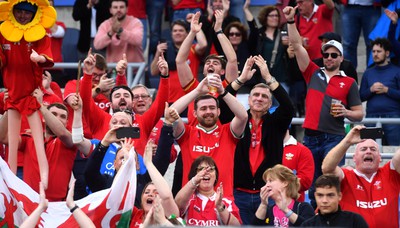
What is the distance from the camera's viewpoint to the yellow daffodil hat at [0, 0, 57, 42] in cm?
1230

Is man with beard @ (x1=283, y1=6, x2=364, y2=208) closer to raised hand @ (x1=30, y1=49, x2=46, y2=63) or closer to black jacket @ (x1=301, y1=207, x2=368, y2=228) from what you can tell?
black jacket @ (x1=301, y1=207, x2=368, y2=228)

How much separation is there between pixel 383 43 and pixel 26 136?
4524mm

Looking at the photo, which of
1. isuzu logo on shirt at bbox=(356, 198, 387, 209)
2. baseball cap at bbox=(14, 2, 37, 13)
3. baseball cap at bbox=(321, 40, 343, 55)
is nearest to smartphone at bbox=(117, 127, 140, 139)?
baseball cap at bbox=(14, 2, 37, 13)

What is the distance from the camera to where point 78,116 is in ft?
40.3

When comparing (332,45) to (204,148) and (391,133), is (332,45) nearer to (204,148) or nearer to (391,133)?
(391,133)

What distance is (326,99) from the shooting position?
13805 millimetres

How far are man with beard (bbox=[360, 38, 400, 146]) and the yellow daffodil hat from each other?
4315 millimetres

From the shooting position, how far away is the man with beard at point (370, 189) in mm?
11875

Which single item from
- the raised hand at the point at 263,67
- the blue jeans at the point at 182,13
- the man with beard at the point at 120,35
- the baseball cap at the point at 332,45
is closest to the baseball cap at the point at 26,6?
the raised hand at the point at 263,67

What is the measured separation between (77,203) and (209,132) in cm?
180

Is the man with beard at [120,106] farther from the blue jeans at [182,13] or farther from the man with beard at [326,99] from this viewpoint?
the blue jeans at [182,13]

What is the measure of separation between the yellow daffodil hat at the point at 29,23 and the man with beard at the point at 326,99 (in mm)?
2600

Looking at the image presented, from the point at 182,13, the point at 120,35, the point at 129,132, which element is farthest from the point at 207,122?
the point at 182,13

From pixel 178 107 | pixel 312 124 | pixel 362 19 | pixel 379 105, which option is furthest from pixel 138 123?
pixel 362 19
